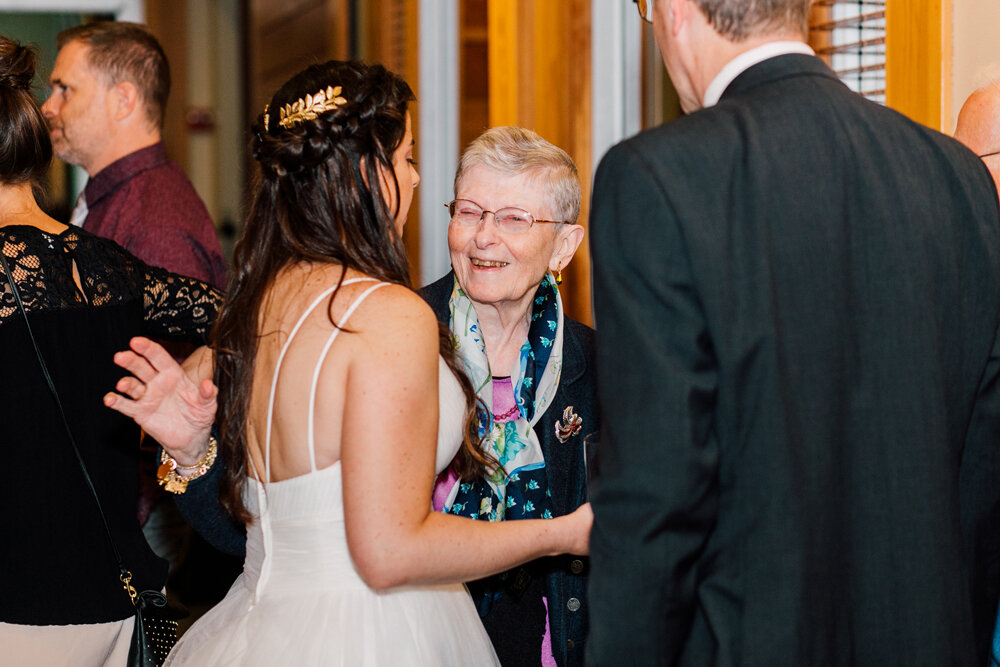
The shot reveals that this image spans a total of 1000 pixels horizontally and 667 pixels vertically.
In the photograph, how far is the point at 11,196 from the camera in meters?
2.03

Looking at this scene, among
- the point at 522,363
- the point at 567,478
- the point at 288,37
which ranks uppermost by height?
the point at 288,37

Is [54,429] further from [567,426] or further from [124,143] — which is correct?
[124,143]

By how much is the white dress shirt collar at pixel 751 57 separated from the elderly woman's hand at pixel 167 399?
2.94 feet

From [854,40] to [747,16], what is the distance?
55.8 inches

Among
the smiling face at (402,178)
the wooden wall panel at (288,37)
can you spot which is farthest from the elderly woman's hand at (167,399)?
the wooden wall panel at (288,37)

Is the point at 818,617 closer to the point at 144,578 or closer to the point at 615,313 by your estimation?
the point at 615,313

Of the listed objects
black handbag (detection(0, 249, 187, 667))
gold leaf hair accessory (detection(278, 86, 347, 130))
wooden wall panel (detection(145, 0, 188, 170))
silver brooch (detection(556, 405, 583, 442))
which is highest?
wooden wall panel (detection(145, 0, 188, 170))

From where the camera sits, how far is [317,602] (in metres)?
1.69

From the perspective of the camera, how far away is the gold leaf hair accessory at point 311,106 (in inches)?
64.6

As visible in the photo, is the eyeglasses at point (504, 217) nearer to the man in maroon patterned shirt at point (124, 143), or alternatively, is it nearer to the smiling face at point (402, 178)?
the smiling face at point (402, 178)

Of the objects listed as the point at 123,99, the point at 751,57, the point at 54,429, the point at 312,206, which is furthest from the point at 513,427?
the point at 123,99

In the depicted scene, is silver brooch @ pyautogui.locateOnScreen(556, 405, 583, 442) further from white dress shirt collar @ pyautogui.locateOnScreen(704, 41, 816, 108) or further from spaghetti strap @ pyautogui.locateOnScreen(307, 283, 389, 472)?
white dress shirt collar @ pyautogui.locateOnScreen(704, 41, 816, 108)

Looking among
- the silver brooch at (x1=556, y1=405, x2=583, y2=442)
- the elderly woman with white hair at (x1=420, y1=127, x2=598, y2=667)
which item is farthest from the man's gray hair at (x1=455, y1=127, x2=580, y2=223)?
the silver brooch at (x1=556, y1=405, x2=583, y2=442)

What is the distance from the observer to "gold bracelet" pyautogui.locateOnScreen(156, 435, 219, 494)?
1.83m
